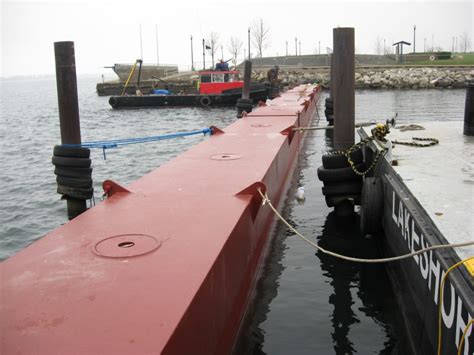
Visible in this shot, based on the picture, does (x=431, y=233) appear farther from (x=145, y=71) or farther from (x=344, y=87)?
(x=145, y=71)

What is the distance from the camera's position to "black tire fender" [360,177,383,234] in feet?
18.8

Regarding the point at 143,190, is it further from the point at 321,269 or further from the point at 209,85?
the point at 209,85

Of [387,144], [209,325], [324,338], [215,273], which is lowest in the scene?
[324,338]

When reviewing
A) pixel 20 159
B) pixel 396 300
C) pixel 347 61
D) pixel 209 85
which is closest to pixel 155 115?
pixel 209 85

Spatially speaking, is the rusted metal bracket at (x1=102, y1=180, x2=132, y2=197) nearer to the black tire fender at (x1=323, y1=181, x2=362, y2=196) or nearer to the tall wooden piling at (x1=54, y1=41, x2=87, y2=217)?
the tall wooden piling at (x1=54, y1=41, x2=87, y2=217)

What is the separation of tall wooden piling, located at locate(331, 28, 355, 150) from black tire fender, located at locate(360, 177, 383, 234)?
1423 mm

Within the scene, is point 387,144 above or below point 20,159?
above

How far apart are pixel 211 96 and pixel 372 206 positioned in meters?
28.1

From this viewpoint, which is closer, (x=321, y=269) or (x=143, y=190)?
(x=143, y=190)

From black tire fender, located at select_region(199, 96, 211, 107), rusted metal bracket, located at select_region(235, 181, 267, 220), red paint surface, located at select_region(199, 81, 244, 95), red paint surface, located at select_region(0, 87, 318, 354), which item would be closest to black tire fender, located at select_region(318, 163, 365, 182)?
red paint surface, located at select_region(0, 87, 318, 354)

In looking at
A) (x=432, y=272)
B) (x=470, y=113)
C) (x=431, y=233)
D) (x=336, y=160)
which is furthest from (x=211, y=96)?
(x=432, y=272)

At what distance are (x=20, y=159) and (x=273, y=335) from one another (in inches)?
516

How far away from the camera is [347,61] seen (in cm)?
714

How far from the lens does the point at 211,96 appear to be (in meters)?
33.1
